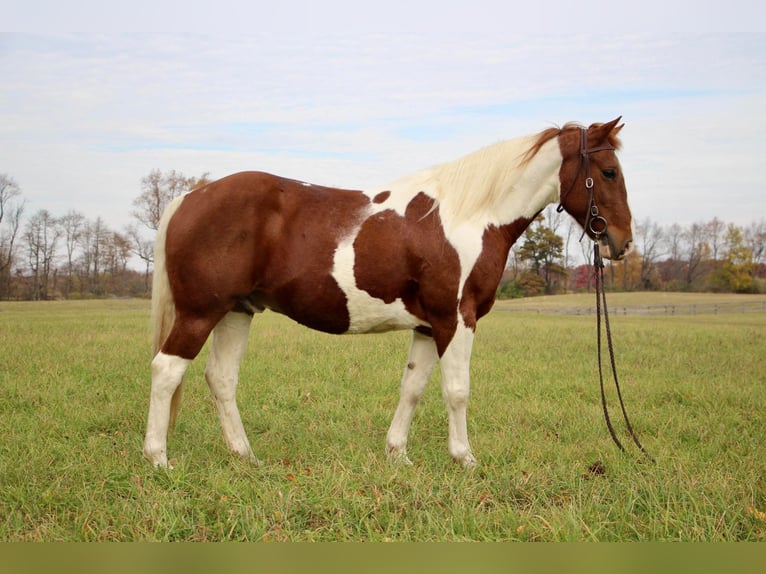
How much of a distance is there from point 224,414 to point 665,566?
3.59m

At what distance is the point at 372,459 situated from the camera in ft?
14.7

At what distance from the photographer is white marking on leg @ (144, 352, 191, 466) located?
4582mm

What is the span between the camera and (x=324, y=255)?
454 centimetres

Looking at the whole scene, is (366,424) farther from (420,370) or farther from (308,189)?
(308,189)

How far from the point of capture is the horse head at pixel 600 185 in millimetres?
4648

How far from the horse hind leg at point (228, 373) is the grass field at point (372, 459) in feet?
0.67

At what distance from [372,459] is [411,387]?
708mm

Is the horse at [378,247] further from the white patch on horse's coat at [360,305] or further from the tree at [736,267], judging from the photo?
the tree at [736,267]

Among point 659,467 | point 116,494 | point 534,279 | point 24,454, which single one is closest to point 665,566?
point 659,467

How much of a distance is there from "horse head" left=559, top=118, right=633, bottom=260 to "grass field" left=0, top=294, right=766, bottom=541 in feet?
5.81

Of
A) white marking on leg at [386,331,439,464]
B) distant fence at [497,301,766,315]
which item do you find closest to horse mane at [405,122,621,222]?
white marking on leg at [386,331,439,464]

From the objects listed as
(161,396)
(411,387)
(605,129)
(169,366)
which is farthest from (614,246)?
(161,396)

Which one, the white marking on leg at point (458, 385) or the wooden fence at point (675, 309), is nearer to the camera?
the white marking on leg at point (458, 385)

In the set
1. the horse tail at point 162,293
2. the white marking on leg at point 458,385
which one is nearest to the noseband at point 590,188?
the white marking on leg at point 458,385
